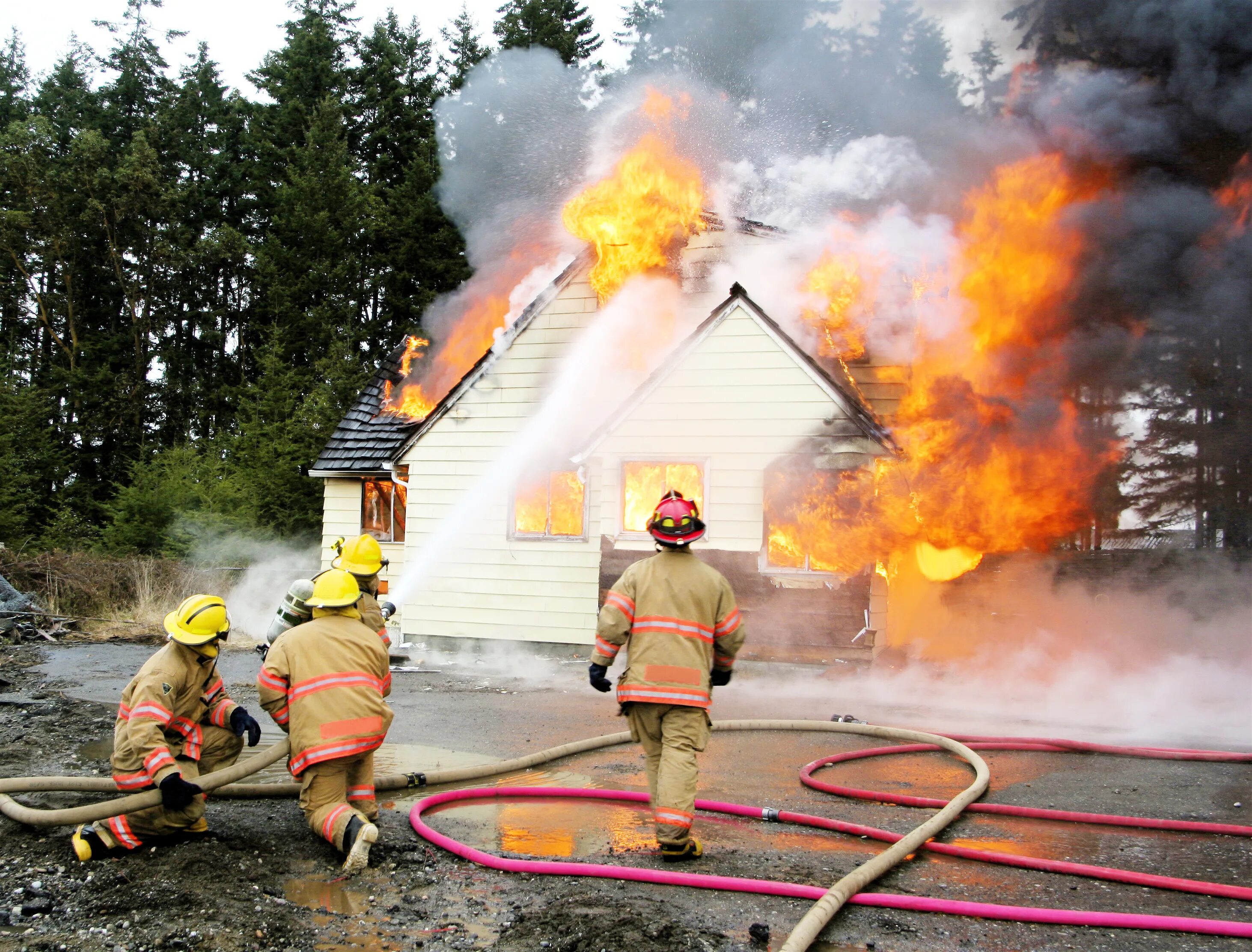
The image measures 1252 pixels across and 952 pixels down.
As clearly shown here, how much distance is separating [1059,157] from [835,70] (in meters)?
8.81

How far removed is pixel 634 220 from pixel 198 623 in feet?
33.8

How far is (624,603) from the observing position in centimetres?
499

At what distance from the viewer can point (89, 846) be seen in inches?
175

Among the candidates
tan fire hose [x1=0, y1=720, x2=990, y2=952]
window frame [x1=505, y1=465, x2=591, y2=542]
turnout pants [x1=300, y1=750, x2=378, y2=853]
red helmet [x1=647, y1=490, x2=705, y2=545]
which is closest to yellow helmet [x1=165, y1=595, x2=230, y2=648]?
tan fire hose [x1=0, y1=720, x2=990, y2=952]

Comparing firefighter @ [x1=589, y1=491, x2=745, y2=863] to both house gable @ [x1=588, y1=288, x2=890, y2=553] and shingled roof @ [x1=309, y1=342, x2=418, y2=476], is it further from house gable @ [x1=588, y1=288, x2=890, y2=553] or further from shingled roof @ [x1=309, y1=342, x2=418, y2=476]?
shingled roof @ [x1=309, y1=342, x2=418, y2=476]

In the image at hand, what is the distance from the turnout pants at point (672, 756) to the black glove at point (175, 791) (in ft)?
6.61

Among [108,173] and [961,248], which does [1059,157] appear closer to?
[961,248]

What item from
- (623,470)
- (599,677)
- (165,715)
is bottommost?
(165,715)

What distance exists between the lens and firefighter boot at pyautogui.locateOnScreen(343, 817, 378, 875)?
4398 millimetres

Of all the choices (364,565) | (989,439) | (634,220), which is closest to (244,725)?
(364,565)

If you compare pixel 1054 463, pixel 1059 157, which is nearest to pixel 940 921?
pixel 1054 463

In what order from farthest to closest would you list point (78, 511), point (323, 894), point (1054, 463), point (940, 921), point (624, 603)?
point (78, 511) → point (1054, 463) → point (624, 603) → point (323, 894) → point (940, 921)

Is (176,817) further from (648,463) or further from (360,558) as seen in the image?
(648,463)

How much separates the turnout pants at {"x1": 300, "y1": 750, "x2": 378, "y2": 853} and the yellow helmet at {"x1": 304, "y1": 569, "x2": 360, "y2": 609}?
0.73 meters
